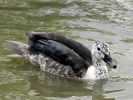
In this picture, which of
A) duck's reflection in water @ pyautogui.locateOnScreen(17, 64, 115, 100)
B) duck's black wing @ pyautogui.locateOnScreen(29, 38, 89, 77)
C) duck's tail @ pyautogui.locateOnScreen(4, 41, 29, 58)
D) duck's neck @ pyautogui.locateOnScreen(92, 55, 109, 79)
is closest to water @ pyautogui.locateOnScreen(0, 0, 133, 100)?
duck's reflection in water @ pyautogui.locateOnScreen(17, 64, 115, 100)

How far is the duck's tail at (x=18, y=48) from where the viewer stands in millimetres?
11188

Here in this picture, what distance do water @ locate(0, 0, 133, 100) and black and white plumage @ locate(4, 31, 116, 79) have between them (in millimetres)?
209

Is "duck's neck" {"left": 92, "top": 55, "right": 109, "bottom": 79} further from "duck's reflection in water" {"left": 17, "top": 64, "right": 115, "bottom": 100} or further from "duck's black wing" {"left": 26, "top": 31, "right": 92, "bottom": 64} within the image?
"duck's black wing" {"left": 26, "top": 31, "right": 92, "bottom": 64}

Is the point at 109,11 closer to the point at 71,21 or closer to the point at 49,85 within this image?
the point at 71,21

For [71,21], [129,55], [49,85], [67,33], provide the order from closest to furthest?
[49,85] → [129,55] → [67,33] → [71,21]

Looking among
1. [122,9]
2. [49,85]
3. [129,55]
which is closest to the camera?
[49,85]

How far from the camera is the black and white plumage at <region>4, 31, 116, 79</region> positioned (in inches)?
397

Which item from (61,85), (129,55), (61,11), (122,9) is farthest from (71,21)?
(61,85)

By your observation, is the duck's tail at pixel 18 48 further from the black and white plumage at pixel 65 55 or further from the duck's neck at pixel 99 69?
the duck's neck at pixel 99 69

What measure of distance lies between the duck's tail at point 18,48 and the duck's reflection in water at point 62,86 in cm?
62

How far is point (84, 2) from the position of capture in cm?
1612

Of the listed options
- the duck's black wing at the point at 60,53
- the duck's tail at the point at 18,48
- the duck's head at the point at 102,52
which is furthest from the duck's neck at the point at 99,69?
the duck's tail at the point at 18,48

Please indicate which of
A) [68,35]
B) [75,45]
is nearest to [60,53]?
[75,45]

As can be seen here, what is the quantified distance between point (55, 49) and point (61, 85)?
108 cm
